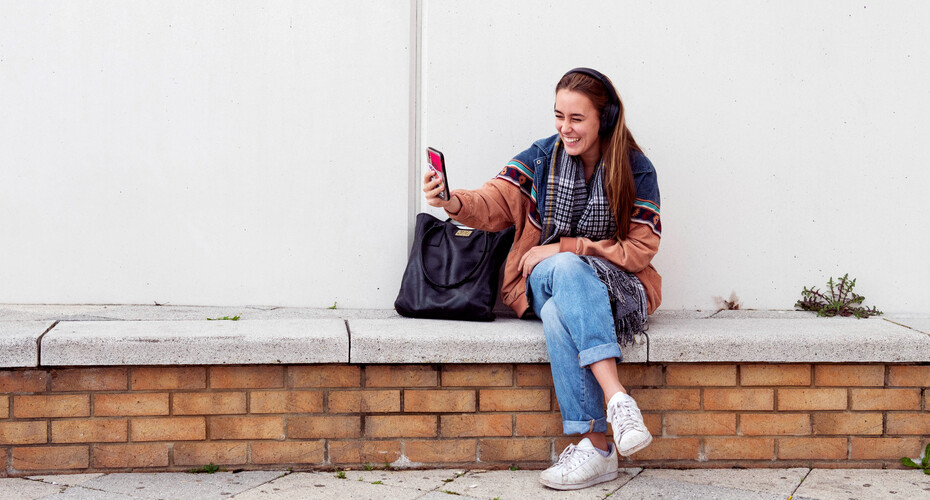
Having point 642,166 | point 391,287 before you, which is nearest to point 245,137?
point 391,287

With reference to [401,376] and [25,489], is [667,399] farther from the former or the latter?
[25,489]

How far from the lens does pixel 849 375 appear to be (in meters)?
3.21

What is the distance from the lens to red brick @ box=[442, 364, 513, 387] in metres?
3.12

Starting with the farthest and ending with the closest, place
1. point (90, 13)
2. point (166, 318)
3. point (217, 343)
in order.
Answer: point (90, 13) < point (166, 318) < point (217, 343)

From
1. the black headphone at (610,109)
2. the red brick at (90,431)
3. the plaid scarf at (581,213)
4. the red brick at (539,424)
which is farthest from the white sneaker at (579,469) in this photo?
the red brick at (90,431)

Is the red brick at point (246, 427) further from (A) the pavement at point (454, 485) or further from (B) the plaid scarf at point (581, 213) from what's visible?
(B) the plaid scarf at point (581, 213)

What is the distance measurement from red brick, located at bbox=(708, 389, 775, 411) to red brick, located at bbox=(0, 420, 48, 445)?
7.92 ft

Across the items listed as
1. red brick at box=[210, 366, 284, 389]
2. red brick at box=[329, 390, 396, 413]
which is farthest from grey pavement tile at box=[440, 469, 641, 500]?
red brick at box=[210, 366, 284, 389]

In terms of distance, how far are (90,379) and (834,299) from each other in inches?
125

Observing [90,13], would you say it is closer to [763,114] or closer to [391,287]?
[391,287]

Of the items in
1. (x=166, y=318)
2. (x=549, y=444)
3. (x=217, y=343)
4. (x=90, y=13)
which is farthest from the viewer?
(x=90, y=13)

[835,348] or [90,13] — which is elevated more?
[90,13]

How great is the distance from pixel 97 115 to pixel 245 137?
2.16ft

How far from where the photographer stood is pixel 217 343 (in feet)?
9.75
